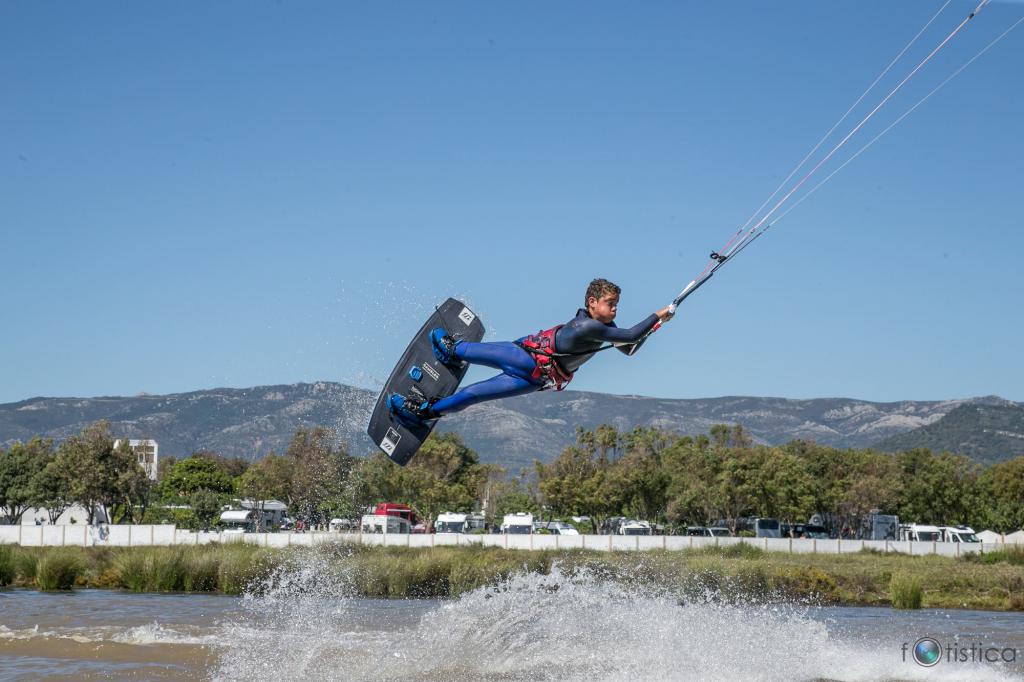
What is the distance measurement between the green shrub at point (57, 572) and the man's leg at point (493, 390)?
19.6m

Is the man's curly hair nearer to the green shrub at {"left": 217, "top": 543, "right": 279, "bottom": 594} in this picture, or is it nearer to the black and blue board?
the black and blue board

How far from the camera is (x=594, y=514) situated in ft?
198

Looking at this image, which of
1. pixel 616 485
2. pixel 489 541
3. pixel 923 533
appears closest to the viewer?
pixel 489 541

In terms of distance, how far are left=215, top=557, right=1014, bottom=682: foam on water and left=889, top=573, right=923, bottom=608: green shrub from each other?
40.9ft

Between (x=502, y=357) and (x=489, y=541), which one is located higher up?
(x=502, y=357)

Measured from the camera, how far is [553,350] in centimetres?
1217

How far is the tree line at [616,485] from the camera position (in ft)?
184

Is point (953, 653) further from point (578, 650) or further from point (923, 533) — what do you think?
point (923, 533)

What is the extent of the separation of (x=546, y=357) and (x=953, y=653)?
9.51 metres

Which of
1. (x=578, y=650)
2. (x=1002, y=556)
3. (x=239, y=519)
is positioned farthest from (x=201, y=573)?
(x=239, y=519)

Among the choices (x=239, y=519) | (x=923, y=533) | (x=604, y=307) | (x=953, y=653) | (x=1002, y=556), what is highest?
(x=604, y=307)

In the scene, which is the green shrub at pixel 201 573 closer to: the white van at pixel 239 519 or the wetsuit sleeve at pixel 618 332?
the wetsuit sleeve at pixel 618 332

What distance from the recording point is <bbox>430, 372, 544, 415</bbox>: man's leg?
12.4 meters

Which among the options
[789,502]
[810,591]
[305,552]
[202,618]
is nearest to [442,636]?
[202,618]
